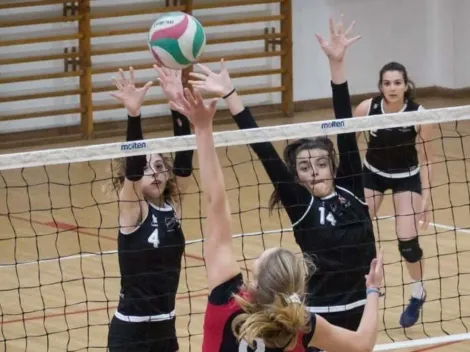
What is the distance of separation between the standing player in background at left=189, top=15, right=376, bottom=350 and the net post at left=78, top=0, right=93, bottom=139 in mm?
8630

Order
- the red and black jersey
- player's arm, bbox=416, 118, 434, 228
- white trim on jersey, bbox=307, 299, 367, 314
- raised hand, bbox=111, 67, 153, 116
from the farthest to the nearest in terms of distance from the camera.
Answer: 1. player's arm, bbox=416, 118, 434, 228
2. white trim on jersey, bbox=307, 299, 367, 314
3. raised hand, bbox=111, 67, 153, 116
4. the red and black jersey

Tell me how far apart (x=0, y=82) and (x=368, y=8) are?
5.70 metres

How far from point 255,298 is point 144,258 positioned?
1.76 m

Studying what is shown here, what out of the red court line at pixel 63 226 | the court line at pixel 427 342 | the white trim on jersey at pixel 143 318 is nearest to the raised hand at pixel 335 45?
the white trim on jersey at pixel 143 318

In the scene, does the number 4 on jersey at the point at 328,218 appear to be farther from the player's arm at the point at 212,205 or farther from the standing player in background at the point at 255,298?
the player's arm at the point at 212,205

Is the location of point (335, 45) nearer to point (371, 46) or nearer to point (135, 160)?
point (135, 160)

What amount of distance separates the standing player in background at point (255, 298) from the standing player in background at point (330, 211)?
1022 mm

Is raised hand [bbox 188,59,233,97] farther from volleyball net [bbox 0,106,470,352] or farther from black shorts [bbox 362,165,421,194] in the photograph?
black shorts [bbox 362,165,421,194]

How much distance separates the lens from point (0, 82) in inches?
527

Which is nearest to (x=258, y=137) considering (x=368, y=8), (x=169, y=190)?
(x=169, y=190)

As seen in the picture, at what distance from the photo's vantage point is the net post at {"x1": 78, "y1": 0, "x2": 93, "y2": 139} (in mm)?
13789

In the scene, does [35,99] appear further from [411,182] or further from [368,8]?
[411,182]

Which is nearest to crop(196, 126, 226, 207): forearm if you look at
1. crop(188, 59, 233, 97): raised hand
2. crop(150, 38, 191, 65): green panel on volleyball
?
crop(188, 59, 233, 97): raised hand

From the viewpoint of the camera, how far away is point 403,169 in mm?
7758
